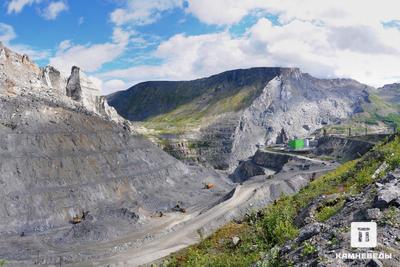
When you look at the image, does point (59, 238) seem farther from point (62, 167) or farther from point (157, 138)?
point (157, 138)

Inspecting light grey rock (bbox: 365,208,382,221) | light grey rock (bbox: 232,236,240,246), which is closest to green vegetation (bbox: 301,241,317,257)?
light grey rock (bbox: 365,208,382,221)

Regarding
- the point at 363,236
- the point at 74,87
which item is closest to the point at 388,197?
the point at 363,236

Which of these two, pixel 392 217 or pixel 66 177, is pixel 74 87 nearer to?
pixel 66 177

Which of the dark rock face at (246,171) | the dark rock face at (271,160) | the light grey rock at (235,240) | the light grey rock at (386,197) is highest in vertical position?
the light grey rock at (386,197)

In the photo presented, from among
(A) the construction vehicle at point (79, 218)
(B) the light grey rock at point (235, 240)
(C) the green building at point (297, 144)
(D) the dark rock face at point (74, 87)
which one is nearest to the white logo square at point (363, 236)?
(B) the light grey rock at point (235, 240)

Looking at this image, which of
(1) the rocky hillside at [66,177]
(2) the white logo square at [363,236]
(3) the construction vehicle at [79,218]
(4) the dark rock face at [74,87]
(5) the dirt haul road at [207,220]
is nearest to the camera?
(2) the white logo square at [363,236]

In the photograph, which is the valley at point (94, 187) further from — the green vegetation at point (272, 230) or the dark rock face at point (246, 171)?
the dark rock face at point (246, 171)
